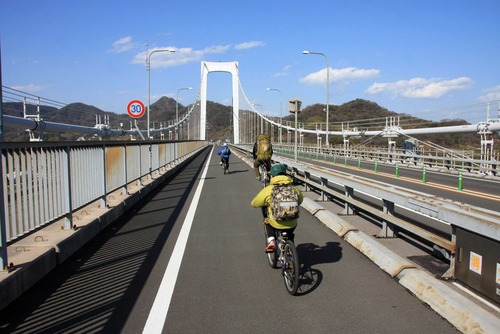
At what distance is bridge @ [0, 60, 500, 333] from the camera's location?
13.4 feet

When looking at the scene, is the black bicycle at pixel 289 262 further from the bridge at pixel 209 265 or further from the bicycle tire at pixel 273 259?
the bicycle tire at pixel 273 259

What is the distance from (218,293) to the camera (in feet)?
15.8

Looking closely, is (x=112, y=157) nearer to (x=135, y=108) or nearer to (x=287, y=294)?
(x=287, y=294)

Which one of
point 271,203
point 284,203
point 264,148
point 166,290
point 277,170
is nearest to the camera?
point 166,290

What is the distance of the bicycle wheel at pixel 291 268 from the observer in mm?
4695

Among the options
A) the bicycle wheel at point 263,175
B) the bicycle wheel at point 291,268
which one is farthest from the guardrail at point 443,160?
the bicycle wheel at point 291,268

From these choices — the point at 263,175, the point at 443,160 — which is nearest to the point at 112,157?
the point at 263,175

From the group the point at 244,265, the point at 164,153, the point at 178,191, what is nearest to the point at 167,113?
the point at 164,153

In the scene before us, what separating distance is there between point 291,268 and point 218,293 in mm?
822

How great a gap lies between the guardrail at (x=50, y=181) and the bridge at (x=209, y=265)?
0.02 m

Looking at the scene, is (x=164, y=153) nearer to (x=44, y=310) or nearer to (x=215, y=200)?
(x=215, y=200)

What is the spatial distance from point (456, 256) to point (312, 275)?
1.61 meters

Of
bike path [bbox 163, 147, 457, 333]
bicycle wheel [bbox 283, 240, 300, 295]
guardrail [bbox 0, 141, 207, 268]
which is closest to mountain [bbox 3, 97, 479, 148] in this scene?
guardrail [bbox 0, 141, 207, 268]

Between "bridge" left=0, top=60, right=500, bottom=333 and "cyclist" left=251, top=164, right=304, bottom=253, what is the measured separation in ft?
1.68
